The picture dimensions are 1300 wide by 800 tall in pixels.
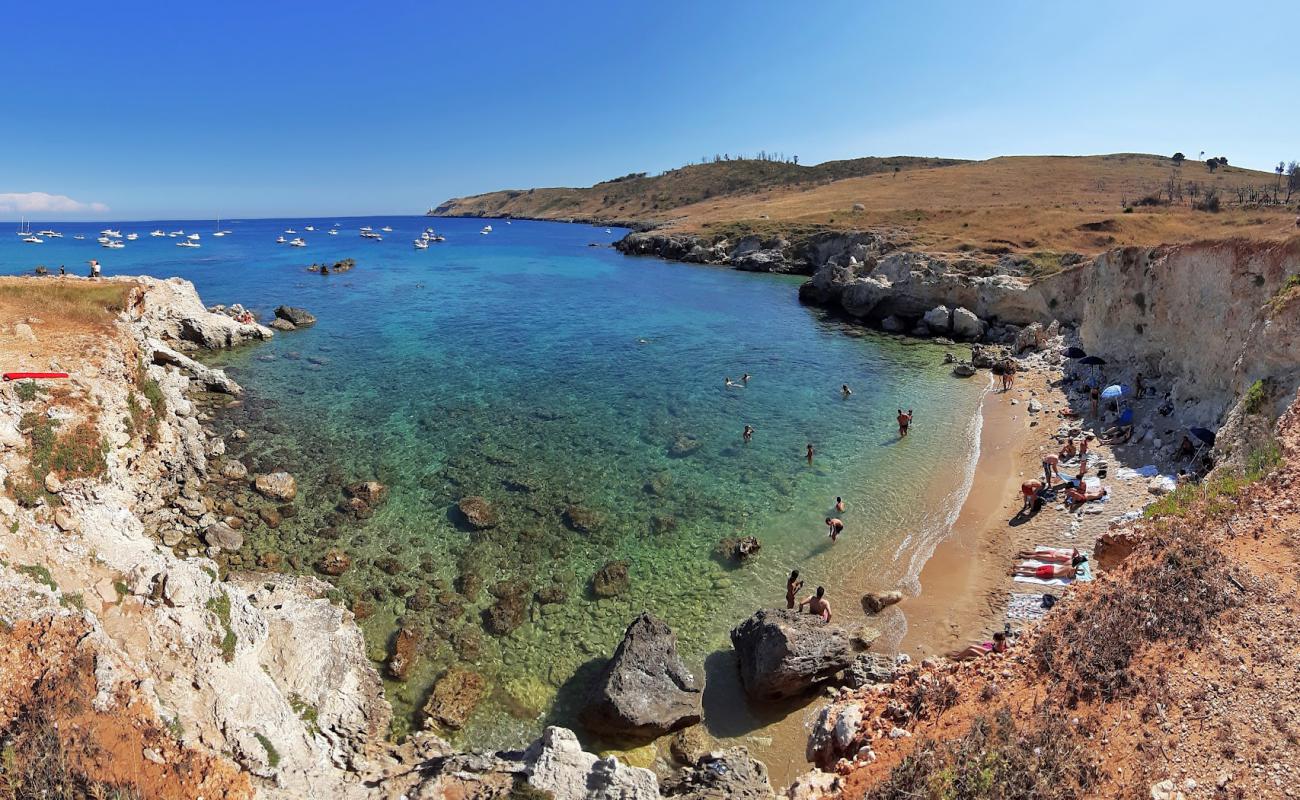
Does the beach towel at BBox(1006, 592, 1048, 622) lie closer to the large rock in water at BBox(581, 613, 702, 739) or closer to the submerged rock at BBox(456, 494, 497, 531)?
the large rock in water at BBox(581, 613, 702, 739)

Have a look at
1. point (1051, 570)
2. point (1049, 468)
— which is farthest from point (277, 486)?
point (1049, 468)

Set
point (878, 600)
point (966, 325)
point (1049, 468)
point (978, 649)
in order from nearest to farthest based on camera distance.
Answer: point (978, 649) < point (878, 600) < point (1049, 468) < point (966, 325)

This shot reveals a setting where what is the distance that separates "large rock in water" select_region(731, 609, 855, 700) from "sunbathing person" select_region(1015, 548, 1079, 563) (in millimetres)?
7179

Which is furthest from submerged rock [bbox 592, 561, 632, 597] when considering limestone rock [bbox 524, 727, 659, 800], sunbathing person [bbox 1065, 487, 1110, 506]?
sunbathing person [bbox 1065, 487, 1110, 506]

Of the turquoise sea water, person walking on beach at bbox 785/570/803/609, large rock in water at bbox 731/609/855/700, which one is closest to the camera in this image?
large rock in water at bbox 731/609/855/700

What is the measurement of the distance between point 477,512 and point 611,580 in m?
5.71

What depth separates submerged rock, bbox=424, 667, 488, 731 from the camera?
12.5m

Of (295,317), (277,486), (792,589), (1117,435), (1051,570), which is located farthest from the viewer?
(295,317)

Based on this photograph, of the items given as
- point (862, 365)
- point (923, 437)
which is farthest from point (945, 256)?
point (923, 437)

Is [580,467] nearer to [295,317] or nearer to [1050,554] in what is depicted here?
[1050,554]

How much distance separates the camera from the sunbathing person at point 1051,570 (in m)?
16.0

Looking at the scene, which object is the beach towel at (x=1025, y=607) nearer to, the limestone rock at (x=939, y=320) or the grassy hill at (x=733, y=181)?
the limestone rock at (x=939, y=320)

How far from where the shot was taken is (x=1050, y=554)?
1688 cm

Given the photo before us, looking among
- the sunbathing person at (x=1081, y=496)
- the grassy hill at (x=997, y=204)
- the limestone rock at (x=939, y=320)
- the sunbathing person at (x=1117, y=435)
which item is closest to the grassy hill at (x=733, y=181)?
the grassy hill at (x=997, y=204)
